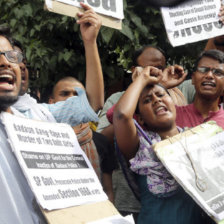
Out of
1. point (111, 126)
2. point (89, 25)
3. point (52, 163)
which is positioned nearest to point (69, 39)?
point (111, 126)

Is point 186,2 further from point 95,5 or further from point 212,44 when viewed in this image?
point 95,5

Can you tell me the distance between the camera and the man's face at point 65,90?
11.8 ft

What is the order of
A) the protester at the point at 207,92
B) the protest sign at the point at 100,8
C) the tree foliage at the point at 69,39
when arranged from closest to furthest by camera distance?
the protest sign at the point at 100,8 → the protester at the point at 207,92 → the tree foliage at the point at 69,39

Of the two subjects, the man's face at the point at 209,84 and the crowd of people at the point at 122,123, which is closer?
the crowd of people at the point at 122,123

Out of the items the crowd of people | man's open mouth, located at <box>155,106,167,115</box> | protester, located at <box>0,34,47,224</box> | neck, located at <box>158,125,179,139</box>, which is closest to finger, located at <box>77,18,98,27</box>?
the crowd of people

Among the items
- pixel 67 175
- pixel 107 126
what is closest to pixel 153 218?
pixel 67 175

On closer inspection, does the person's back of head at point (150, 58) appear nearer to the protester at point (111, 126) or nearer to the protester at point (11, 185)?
the protester at point (111, 126)

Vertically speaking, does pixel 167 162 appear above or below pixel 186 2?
below

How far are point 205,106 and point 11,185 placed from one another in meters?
1.63

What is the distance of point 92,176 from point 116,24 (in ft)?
3.50

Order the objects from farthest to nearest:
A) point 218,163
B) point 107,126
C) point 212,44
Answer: point 212,44 < point 107,126 < point 218,163

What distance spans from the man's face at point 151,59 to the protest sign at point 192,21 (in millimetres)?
174

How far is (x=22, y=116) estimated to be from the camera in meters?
2.09

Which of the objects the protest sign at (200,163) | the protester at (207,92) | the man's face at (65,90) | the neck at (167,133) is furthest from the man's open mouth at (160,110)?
the man's face at (65,90)
